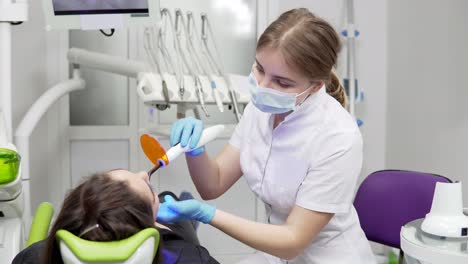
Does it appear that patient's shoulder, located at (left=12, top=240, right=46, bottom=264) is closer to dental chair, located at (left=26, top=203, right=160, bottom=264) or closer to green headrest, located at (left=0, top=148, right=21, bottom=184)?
green headrest, located at (left=0, top=148, right=21, bottom=184)

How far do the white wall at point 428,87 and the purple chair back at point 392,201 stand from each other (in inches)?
23.8

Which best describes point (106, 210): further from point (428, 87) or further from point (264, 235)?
point (428, 87)

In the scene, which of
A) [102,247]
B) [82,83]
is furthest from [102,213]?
[82,83]

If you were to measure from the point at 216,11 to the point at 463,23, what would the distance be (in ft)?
4.14

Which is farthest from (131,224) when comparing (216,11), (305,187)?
(216,11)

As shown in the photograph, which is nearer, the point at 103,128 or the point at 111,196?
the point at 111,196

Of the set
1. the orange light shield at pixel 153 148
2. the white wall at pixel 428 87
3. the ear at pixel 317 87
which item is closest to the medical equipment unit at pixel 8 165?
the orange light shield at pixel 153 148

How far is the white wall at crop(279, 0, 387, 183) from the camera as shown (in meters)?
3.08

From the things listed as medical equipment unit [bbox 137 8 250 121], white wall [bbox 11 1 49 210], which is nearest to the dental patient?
medical equipment unit [bbox 137 8 250 121]

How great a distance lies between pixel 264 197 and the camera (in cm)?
161

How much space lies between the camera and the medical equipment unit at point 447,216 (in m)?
1.13

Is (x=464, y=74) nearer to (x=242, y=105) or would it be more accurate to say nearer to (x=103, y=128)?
(x=242, y=105)

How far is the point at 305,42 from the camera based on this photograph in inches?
55.4

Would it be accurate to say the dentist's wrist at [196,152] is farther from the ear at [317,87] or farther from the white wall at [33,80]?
the white wall at [33,80]
